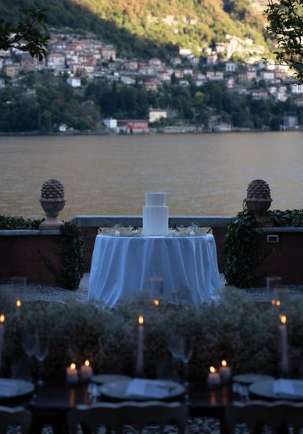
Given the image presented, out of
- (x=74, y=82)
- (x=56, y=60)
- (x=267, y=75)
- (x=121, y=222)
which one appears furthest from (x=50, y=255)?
(x=267, y=75)

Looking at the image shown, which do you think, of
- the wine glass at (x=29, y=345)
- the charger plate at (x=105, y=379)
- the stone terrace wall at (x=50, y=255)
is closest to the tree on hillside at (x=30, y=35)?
the stone terrace wall at (x=50, y=255)

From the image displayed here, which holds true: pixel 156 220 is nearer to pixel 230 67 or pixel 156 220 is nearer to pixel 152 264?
pixel 152 264

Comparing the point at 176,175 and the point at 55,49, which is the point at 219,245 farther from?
the point at 55,49

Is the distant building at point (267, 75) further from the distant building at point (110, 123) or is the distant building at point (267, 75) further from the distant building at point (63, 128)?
the distant building at point (63, 128)

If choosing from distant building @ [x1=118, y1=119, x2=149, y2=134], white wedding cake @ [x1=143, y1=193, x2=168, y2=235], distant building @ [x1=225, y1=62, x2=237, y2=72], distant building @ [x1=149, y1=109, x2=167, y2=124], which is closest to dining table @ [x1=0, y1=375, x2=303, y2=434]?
white wedding cake @ [x1=143, y1=193, x2=168, y2=235]

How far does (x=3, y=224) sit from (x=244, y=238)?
2.95m

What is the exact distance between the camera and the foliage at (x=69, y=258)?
1337 centimetres

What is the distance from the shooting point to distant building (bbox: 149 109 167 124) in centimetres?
16038

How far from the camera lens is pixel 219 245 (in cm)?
1480

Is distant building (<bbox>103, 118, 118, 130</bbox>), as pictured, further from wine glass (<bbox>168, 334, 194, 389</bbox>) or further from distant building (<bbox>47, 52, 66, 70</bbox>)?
wine glass (<bbox>168, 334, 194, 389</bbox>)

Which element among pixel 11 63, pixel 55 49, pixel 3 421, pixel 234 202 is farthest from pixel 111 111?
pixel 3 421

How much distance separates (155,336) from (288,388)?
1.62m

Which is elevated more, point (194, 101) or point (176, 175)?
point (194, 101)

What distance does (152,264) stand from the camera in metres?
11.3
